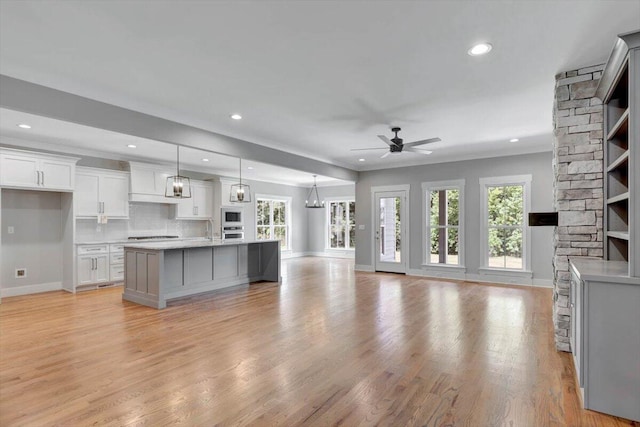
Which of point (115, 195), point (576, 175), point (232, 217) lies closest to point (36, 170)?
point (115, 195)

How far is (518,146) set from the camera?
671cm

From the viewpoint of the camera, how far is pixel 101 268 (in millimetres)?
6773

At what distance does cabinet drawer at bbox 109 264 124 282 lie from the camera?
6.94m

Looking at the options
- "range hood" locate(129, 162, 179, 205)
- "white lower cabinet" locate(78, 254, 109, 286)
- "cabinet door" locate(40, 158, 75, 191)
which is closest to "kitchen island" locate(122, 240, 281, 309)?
"white lower cabinet" locate(78, 254, 109, 286)

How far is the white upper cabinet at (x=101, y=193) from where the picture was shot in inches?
261

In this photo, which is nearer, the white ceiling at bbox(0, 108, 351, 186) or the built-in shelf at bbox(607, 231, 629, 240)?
the built-in shelf at bbox(607, 231, 629, 240)

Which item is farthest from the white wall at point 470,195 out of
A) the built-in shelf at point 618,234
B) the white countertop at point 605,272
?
the white countertop at point 605,272

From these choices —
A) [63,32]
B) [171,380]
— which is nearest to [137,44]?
[63,32]

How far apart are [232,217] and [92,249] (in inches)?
138

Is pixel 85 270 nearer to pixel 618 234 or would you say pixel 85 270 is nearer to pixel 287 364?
pixel 287 364

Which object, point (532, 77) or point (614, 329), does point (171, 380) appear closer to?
point (614, 329)

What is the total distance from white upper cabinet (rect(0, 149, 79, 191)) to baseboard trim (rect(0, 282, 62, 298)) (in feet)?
5.90

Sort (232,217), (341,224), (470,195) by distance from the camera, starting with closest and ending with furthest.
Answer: (470,195), (232,217), (341,224)

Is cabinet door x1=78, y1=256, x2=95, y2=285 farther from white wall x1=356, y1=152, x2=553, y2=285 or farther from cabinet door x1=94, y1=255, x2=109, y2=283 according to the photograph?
white wall x1=356, y1=152, x2=553, y2=285
